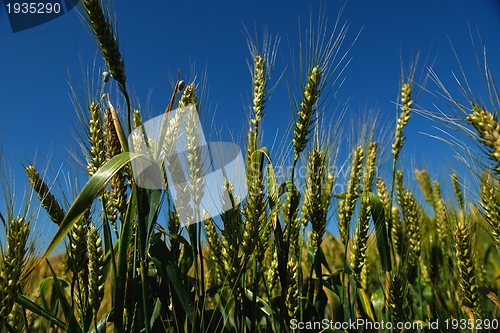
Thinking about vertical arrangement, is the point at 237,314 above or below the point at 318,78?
below

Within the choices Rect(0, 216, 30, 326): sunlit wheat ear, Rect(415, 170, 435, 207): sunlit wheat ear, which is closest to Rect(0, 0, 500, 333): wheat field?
Rect(0, 216, 30, 326): sunlit wheat ear

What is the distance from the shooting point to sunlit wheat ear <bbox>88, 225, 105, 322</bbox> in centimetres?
128

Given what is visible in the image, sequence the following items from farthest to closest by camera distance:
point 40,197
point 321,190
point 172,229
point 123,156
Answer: point 321,190
point 172,229
point 40,197
point 123,156

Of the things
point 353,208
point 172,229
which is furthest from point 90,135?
point 353,208

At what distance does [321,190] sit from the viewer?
1.83 m

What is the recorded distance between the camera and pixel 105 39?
48.6 inches

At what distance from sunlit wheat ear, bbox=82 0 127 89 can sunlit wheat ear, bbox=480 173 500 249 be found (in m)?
1.52

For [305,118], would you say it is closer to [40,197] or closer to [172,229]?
[172,229]

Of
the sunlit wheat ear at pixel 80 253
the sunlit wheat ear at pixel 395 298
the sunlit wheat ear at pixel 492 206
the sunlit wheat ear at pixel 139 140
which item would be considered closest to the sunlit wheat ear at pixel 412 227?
the sunlit wheat ear at pixel 395 298

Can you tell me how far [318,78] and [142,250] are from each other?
1.12 meters

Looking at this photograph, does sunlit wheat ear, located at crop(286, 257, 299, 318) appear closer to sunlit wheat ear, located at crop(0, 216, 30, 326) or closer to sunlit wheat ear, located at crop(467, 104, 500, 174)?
sunlit wheat ear, located at crop(467, 104, 500, 174)

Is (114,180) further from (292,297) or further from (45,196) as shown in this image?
(292,297)

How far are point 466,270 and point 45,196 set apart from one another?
209 centimetres

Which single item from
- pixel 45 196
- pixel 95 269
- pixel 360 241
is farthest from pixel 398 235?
pixel 45 196
